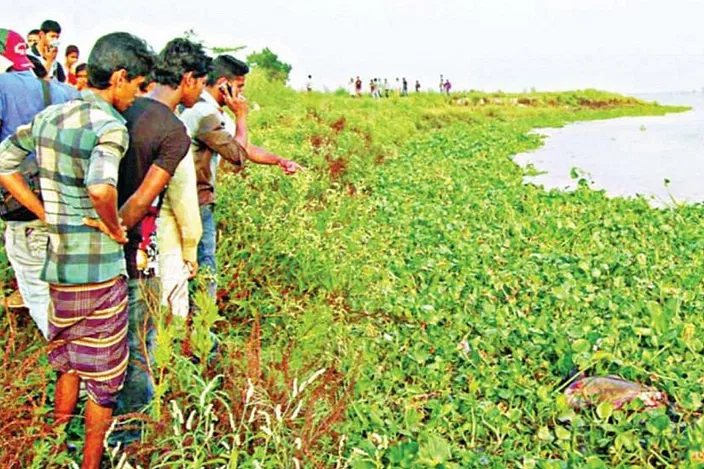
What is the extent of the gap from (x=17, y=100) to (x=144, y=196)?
1.04 metres

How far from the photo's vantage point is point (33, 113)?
10.4 feet

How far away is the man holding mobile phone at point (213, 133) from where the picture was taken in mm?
3357

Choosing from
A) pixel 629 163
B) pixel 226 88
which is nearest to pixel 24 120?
pixel 226 88

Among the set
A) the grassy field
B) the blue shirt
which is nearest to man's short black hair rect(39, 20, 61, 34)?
the grassy field

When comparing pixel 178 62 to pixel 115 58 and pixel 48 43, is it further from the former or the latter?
pixel 48 43

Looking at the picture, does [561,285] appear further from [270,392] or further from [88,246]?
[88,246]

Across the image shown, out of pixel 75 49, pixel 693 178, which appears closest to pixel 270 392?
pixel 75 49

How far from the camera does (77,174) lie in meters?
2.34

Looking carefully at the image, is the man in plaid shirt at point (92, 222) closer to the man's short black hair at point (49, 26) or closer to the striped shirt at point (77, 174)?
the striped shirt at point (77, 174)

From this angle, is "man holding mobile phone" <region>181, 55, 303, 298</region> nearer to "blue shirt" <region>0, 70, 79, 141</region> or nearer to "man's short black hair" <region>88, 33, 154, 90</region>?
"blue shirt" <region>0, 70, 79, 141</region>

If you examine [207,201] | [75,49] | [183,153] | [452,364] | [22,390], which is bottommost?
[452,364]

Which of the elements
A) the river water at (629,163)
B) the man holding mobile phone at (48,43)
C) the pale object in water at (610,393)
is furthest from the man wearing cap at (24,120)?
the river water at (629,163)

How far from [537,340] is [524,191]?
5.27 metres

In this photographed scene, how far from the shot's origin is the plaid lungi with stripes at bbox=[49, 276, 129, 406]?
2.38 meters
